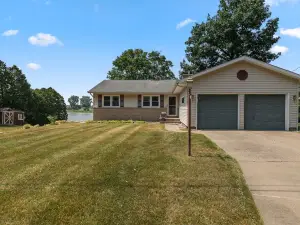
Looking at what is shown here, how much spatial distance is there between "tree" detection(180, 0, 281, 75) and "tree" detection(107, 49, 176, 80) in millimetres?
15154

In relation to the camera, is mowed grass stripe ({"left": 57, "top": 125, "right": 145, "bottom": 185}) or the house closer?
mowed grass stripe ({"left": 57, "top": 125, "right": 145, "bottom": 185})

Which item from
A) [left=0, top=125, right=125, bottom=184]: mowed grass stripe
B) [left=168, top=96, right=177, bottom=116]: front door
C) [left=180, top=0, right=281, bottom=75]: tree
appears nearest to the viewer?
[left=0, top=125, right=125, bottom=184]: mowed grass stripe

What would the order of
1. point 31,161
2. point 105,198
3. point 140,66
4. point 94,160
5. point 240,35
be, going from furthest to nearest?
1. point 140,66
2. point 240,35
3. point 94,160
4. point 31,161
5. point 105,198

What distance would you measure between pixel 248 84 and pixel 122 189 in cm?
1175

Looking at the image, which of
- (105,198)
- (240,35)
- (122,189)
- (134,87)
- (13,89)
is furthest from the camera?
(13,89)

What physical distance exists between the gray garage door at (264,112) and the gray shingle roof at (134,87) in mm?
8676

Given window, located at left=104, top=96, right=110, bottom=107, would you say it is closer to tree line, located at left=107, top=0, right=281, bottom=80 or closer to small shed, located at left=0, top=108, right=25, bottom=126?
tree line, located at left=107, top=0, right=281, bottom=80

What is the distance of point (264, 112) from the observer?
14070 mm

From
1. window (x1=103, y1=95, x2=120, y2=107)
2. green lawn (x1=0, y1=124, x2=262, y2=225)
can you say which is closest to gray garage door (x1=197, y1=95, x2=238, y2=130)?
green lawn (x1=0, y1=124, x2=262, y2=225)

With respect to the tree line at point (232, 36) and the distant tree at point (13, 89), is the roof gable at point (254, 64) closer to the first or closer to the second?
the tree line at point (232, 36)

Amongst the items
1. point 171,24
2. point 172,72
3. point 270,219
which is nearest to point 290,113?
point 171,24

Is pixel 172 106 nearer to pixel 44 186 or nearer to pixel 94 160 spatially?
pixel 94 160

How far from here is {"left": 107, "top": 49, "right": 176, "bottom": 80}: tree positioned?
42.7 metres

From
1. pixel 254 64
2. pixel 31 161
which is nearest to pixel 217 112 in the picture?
pixel 254 64
